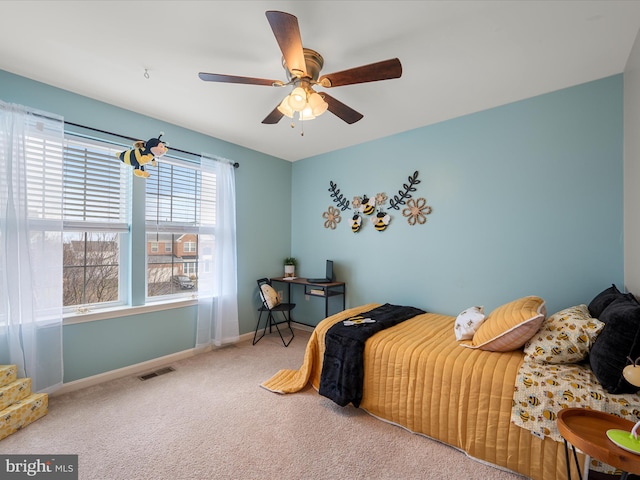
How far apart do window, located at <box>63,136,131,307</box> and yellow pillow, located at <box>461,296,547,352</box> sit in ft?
10.5

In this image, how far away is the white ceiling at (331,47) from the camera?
1617mm

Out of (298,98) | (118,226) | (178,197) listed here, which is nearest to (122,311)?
(118,226)

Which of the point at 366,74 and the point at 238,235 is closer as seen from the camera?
the point at 366,74

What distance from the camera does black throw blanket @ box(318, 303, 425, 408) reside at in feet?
7.18

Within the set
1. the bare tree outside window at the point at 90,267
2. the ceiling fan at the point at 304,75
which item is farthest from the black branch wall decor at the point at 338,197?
the bare tree outside window at the point at 90,267

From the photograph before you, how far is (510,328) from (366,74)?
70.9 inches

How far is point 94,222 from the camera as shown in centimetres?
268

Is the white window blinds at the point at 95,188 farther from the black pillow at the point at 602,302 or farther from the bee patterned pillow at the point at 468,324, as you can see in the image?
the black pillow at the point at 602,302

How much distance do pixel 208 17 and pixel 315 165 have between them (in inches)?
104

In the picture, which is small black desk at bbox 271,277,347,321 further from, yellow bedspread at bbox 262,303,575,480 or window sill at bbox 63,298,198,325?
window sill at bbox 63,298,198,325

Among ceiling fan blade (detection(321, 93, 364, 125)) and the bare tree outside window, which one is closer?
ceiling fan blade (detection(321, 93, 364, 125))

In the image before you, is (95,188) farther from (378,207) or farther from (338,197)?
(378,207)

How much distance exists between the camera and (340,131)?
10.9 feet

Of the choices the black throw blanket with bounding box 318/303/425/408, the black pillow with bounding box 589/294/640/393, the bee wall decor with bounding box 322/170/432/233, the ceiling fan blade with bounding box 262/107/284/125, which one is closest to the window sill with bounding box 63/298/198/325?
the black throw blanket with bounding box 318/303/425/408
